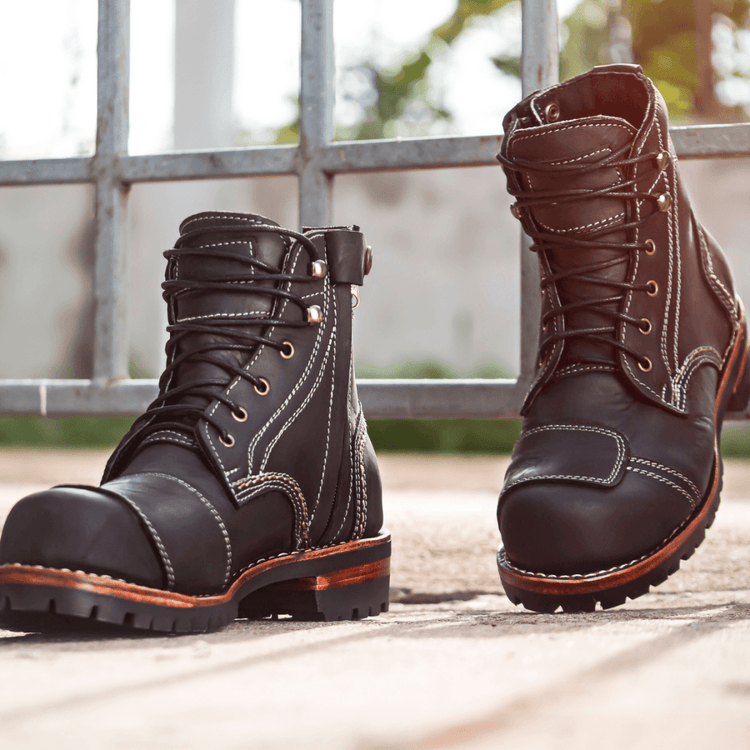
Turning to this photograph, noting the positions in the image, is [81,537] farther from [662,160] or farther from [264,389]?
[662,160]

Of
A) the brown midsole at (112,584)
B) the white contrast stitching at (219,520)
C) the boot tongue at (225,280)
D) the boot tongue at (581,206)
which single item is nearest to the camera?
the brown midsole at (112,584)

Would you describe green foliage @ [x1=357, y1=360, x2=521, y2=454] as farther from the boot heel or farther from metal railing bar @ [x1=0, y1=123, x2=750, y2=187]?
the boot heel

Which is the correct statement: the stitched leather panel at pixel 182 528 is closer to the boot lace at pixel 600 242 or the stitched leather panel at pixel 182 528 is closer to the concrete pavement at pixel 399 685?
the concrete pavement at pixel 399 685

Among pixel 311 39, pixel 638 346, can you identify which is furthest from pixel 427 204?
pixel 638 346

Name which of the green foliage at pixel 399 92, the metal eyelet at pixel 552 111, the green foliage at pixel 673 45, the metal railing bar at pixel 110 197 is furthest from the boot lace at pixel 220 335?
the green foliage at pixel 399 92

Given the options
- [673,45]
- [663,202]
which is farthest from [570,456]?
[673,45]

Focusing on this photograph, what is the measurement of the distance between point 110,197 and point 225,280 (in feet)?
2.75

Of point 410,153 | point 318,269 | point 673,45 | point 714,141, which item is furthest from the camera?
point 673,45

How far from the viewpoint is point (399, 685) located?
51cm

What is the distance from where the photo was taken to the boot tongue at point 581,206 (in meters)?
0.97

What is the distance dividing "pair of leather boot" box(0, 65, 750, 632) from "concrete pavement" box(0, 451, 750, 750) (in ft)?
0.19

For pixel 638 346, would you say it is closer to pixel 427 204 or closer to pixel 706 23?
pixel 427 204

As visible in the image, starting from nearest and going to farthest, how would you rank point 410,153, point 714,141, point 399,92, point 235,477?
point 235,477 → point 714,141 → point 410,153 → point 399,92

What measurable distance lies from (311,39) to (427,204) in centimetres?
44
